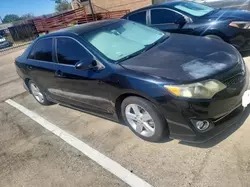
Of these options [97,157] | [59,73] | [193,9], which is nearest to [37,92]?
[59,73]

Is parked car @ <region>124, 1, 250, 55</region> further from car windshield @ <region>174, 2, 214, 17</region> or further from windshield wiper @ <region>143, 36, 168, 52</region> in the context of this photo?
windshield wiper @ <region>143, 36, 168, 52</region>

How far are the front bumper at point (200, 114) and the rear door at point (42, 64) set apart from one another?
227cm

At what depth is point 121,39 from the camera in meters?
3.64

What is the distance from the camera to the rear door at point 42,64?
4168 millimetres

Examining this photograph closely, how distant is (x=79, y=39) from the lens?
11.6 feet

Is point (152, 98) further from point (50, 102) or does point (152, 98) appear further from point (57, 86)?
point (50, 102)

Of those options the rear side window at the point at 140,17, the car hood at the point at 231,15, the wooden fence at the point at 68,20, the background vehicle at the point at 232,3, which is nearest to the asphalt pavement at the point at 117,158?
the car hood at the point at 231,15

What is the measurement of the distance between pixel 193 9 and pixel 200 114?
417 centimetres

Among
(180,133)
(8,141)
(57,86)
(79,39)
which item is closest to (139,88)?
(180,133)

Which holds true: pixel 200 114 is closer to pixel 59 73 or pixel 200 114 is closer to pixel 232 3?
pixel 59 73

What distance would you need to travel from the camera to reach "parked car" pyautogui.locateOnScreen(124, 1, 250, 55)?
4.96 m

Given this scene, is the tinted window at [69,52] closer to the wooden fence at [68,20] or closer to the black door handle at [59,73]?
the black door handle at [59,73]

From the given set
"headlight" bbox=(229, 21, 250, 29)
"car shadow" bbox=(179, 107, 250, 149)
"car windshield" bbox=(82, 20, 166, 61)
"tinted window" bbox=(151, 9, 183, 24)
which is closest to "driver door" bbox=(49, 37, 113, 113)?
"car windshield" bbox=(82, 20, 166, 61)

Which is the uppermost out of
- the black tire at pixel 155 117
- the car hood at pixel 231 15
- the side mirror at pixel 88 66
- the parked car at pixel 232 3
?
the side mirror at pixel 88 66
